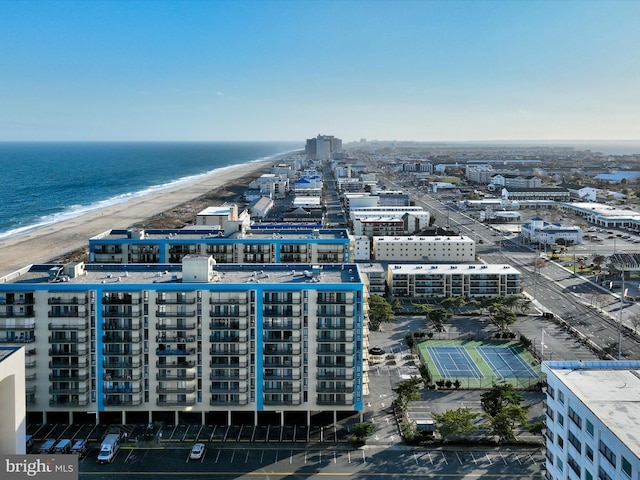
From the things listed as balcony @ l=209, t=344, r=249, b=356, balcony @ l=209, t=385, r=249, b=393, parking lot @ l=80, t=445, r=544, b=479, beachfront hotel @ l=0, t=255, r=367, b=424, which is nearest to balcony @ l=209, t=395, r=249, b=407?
beachfront hotel @ l=0, t=255, r=367, b=424

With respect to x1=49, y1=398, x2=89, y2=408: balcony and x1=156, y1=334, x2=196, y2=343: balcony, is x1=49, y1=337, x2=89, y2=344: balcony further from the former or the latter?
x1=156, y1=334, x2=196, y2=343: balcony

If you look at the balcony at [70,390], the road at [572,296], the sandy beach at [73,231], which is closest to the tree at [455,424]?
the road at [572,296]

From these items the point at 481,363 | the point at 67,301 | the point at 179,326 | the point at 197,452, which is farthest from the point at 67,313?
the point at 481,363

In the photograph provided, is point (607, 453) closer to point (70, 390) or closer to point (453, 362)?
point (453, 362)

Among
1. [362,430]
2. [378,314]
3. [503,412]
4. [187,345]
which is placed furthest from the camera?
[378,314]

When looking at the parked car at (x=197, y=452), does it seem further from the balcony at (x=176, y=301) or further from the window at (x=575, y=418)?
the window at (x=575, y=418)

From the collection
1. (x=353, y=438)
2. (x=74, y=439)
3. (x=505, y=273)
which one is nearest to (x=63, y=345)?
(x=74, y=439)
